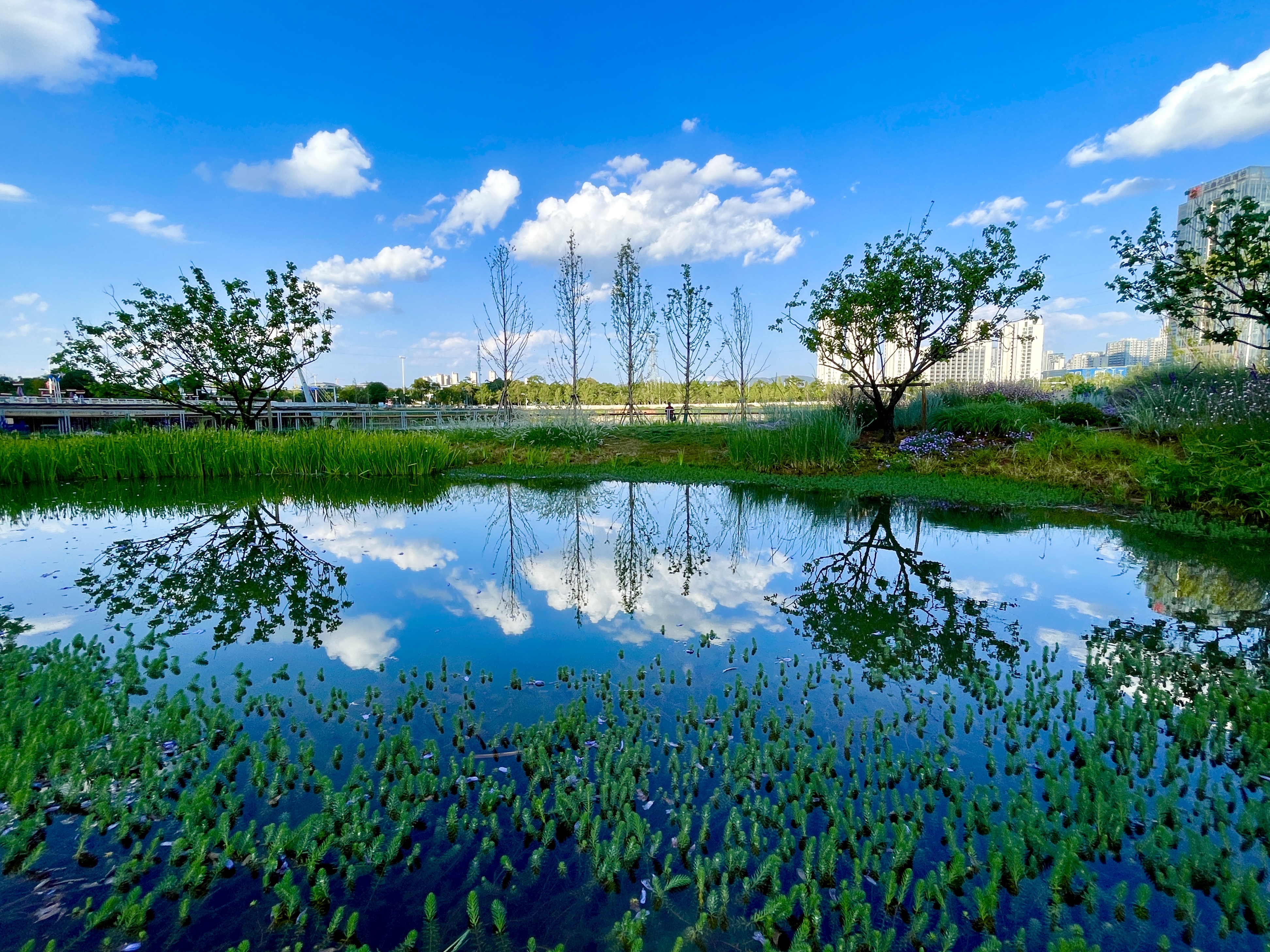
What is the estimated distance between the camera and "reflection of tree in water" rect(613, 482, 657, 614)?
527 centimetres

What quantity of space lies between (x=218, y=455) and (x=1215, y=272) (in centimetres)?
1823

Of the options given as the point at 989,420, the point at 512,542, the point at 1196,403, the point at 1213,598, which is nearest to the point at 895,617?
the point at 1213,598

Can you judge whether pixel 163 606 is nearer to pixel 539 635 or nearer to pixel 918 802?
pixel 539 635

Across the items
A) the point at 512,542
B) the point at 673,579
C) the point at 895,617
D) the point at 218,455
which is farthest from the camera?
the point at 218,455

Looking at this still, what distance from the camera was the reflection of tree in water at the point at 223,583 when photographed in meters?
4.46

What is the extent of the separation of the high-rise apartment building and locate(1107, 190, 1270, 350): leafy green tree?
0.37 feet

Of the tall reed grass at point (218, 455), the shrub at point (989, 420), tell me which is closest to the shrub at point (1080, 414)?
the shrub at point (989, 420)

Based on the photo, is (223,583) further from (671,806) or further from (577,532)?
(671,806)

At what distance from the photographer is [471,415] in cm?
2255

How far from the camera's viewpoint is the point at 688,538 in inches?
289

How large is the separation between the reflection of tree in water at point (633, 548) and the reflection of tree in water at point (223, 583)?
2.31m

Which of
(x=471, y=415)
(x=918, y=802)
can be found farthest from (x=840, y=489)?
(x=471, y=415)

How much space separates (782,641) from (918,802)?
1743 mm

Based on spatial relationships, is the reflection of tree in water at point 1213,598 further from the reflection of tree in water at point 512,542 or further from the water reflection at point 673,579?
the reflection of tree in water at point 512,542
